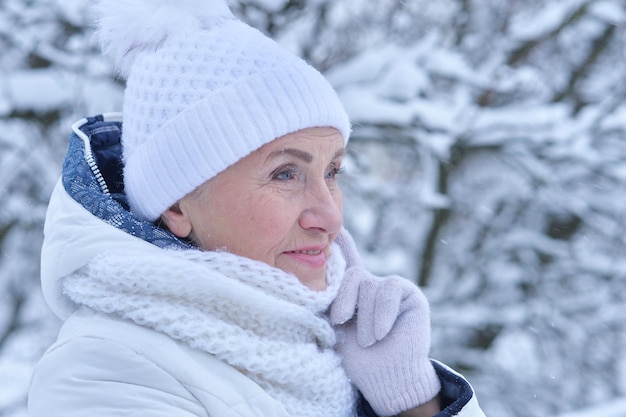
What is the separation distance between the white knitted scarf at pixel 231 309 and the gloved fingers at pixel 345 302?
7cm

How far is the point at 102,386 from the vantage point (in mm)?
1194

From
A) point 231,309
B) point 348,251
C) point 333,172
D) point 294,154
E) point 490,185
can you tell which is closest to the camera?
point 231,309

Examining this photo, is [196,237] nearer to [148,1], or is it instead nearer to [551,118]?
[148,1]

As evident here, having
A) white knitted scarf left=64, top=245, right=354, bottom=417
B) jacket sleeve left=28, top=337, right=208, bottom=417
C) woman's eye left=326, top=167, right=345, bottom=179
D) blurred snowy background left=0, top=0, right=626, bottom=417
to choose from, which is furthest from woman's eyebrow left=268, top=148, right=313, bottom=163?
blurred snowy background left=0, top=0, right=626, bottom=417

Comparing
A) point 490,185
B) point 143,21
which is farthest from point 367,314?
point 490,185

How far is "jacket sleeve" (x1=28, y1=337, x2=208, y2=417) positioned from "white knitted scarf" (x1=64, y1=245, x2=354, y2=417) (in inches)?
3.2

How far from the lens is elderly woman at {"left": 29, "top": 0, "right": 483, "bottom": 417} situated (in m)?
1.28

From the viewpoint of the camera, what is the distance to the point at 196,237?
1512 millimetres

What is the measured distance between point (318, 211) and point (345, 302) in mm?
233

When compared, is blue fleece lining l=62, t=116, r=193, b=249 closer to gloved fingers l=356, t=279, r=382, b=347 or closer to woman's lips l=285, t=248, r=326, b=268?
woman's lips l=285, t=248, r=326, b=268

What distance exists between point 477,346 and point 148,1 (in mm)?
6378

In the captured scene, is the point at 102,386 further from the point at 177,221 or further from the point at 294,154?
the point at 294,154

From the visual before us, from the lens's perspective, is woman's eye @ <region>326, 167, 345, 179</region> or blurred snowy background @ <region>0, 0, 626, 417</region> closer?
woman's eye @ <region>326, 167, 345, 179</region>

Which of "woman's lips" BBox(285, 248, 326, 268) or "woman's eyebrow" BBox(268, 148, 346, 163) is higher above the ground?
"woman's eyebrow" BBox(268, 148, 346, 163)
